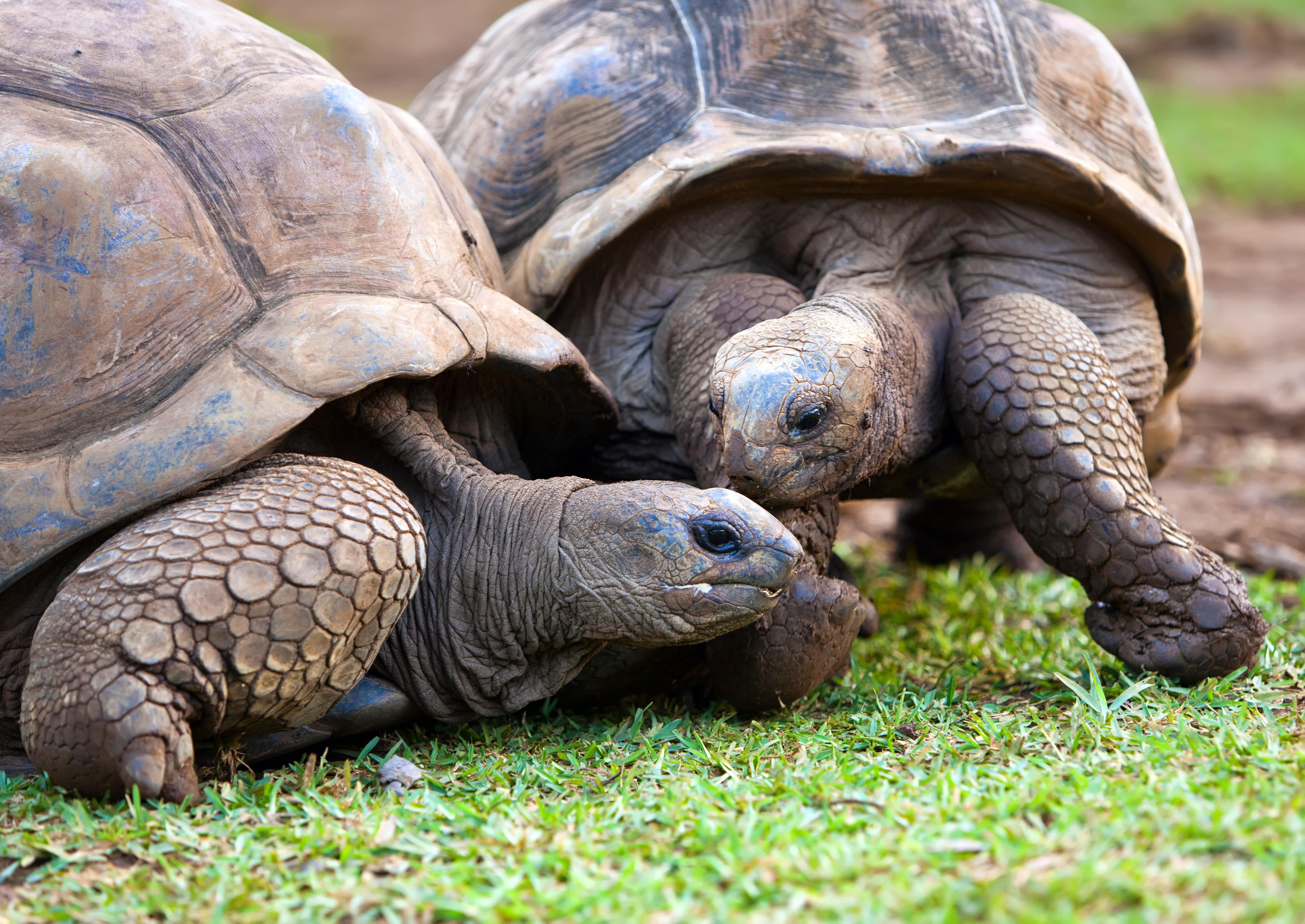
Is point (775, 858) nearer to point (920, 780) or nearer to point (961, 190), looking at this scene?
point (920, 780)

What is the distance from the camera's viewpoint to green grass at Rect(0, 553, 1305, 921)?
1710mm

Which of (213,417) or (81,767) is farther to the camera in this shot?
(213,417)

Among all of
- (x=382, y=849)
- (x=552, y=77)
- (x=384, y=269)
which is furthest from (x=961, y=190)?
(x=382, y=849)

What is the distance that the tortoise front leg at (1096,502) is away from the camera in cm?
284

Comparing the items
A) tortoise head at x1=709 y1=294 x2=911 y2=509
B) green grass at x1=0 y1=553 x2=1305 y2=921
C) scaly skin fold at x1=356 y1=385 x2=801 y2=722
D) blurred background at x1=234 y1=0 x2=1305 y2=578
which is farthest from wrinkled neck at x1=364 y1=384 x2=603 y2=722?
blurred background at x1=234 y1=0 x2=1305 y2=578

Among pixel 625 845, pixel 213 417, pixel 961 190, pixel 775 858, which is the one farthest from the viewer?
pixel 961 190

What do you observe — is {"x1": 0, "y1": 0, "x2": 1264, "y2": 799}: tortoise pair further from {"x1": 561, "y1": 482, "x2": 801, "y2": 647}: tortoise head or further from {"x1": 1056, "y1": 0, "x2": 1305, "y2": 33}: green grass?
{"x1": 1056, "y1": 0, "x2": 1305, "y2": 33}: green grass

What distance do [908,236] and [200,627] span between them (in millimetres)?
2120

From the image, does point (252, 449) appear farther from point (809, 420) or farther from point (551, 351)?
point (809, 420)

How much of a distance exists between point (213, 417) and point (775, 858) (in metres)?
1.33

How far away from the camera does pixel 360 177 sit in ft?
9.20

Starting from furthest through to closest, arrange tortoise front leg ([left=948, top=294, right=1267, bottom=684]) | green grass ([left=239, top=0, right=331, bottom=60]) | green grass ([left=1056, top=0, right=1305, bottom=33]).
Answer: green grass ([left=1056, top=0, right=1305, bottom=33]) → green grass ([left=239, top=0, right=331, bottom=60]) → tortoise front leg ([left=948, top=294, right=1267, bottom=684])

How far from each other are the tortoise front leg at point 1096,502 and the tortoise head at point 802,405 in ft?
0.97

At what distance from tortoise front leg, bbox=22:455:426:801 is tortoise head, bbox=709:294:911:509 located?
74 cm
